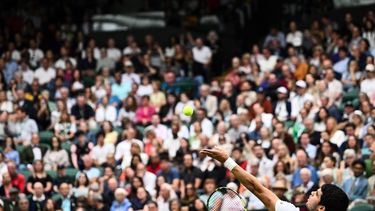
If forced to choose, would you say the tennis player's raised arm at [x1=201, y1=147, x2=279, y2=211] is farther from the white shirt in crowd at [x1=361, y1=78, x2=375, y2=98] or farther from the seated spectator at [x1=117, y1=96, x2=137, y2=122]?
the seated spectator at [x1=117, y1=96, x2=137, y2=122]

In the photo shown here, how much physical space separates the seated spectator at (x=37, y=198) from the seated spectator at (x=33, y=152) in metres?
1.98

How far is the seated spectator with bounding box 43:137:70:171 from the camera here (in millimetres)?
21188

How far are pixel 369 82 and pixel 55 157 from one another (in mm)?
6893

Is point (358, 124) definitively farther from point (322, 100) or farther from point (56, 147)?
point (56, 147)

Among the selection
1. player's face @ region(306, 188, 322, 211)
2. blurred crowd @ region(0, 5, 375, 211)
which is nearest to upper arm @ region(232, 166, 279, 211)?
player's face @ region(306, 188, 322, 211)

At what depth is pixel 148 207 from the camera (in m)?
17.8

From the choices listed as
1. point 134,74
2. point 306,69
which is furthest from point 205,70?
point 306,69

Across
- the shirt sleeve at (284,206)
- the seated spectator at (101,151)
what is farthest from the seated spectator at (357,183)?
the shirt sleeve at (284,206)

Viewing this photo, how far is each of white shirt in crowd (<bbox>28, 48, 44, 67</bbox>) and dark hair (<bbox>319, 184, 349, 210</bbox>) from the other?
19.3m

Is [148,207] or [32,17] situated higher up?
[32,17]

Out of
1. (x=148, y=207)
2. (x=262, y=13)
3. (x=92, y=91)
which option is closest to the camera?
(x=148, y=207)

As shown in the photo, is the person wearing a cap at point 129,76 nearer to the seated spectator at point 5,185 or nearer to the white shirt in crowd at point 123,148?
the white shirt in crowd at point 123,148

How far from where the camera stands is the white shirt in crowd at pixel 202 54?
25875 millimetres

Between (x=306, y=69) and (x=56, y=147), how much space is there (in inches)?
234
